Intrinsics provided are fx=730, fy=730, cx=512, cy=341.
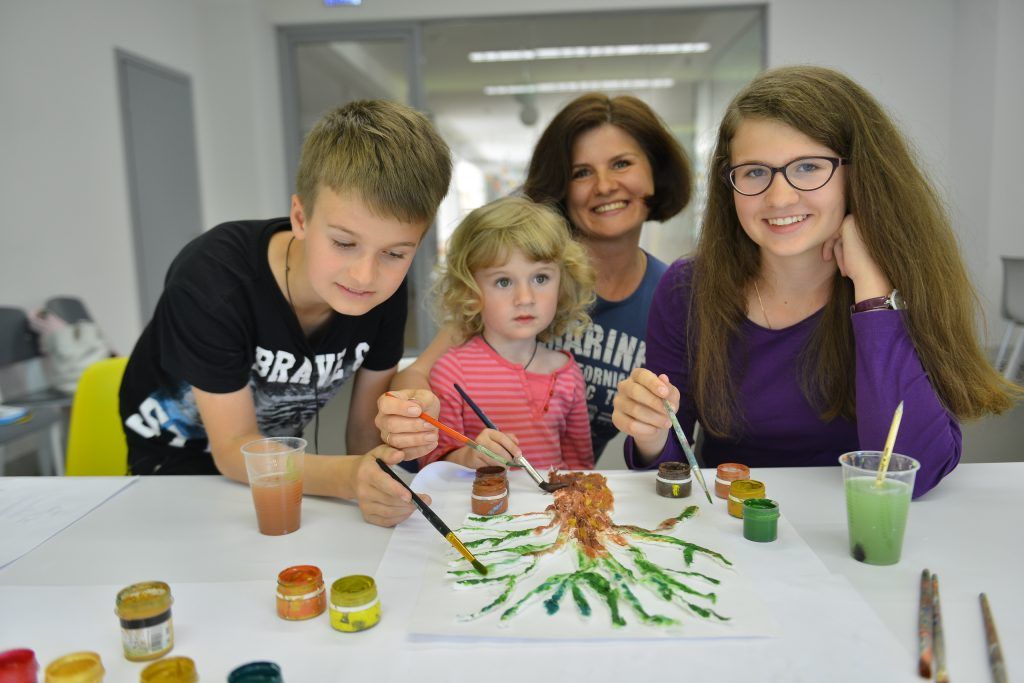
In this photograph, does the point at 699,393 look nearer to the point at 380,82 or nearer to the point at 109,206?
the point at 109,206

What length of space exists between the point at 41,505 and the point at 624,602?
1.09m

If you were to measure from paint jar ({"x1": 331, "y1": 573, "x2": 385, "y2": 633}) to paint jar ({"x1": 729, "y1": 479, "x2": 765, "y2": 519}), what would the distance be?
0.61 m

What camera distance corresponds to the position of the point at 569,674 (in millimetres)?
810

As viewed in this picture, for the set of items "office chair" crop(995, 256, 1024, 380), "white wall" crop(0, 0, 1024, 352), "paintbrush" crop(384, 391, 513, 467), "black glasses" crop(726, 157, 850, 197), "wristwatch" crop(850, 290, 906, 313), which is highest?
"white wall" crop(0, 0, 1024, 352)

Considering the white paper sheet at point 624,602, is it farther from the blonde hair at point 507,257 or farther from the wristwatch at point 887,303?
the blonde hair at point 507,257

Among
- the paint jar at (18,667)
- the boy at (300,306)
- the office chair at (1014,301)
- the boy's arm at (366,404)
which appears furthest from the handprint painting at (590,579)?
the office chair at (1014,301)

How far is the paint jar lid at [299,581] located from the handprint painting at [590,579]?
0.48 ft

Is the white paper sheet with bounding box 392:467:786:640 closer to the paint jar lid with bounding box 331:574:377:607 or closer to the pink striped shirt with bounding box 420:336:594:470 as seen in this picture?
the paint jar lid with bounding box 331:574:377:607

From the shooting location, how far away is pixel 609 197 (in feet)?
6.98

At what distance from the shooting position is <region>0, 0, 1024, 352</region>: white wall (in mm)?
4523

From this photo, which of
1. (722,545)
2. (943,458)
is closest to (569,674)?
(722,545)

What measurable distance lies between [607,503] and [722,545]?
23 cm

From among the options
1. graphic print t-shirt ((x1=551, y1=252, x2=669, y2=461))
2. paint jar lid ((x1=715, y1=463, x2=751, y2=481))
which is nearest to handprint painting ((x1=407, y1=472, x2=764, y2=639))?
paint jar lid ((x1=715, y1=463, x2=751, y2=481))

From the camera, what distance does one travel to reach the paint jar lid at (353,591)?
0.90 meters
